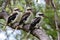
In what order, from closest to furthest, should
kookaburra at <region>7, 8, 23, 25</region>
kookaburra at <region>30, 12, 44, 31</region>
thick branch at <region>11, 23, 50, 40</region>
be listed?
thick branch at <region>11, 23, 50, 40</region> < kookaburra at <region>30, 12, 44, 31</region> < kookaburra at <region>7, 8, 23, 25</region>

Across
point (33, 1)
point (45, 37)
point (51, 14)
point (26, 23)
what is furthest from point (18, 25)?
point (33, 1)

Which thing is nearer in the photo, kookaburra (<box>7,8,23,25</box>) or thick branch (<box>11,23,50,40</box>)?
thick branch (<box>11,23,50,40</box>)

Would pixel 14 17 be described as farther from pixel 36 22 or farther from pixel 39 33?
pixel 39 33

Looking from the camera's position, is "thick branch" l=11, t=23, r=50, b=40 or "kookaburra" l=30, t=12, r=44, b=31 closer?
"thick branch" l=11, t=23, r=50, b=40

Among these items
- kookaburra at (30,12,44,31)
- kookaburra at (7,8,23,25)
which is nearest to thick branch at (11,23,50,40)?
kookaburra at (30,12,44,31)

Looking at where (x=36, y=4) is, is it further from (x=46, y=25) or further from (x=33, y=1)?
(x=46, y=25)

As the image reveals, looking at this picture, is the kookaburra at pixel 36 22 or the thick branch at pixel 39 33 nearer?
the thick branch at pixel 39 33

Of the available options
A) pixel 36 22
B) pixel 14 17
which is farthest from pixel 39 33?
pixel 14 17

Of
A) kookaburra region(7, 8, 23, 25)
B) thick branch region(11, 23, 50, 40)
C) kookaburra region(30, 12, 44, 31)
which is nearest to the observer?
thick branch region(11, 23, 50, 40)

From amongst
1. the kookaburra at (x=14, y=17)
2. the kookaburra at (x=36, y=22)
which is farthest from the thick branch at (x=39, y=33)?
the kookaburra at (x=14, y=17)

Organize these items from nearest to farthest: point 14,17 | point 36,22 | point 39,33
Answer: point 39,33
point 36,22
point 14,17

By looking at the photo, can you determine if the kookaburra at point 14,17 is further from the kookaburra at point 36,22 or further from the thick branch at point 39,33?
the kookaburra at point 36,22

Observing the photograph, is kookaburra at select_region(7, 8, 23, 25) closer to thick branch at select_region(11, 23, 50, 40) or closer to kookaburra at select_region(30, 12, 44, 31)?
thick branch at select_region(11, 23, 50, 40)

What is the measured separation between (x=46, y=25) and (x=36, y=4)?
2.47 feet
